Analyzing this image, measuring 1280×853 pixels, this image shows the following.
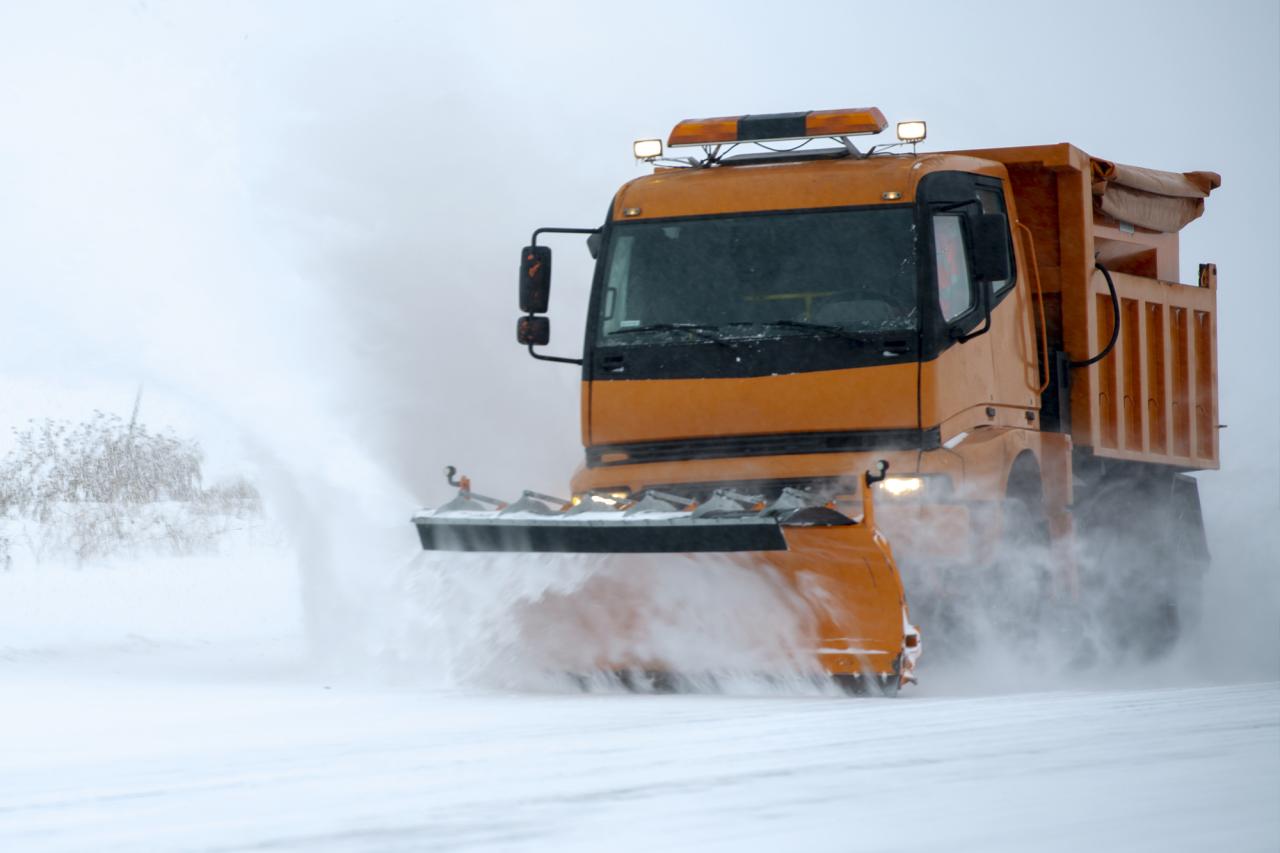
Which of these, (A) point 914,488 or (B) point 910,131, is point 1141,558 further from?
(A) point 914,488

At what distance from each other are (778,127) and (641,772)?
4.40 m

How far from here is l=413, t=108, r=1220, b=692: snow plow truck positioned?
656 cm

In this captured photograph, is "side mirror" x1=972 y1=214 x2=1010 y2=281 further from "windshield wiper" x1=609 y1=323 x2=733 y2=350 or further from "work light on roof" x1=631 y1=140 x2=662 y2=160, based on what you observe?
"work light on roof" x1=631 y1=140 x2=662 y2=160

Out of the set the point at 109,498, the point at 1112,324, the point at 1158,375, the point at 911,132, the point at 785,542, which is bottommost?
the point at 109,498

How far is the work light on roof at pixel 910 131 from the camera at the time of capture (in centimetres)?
802

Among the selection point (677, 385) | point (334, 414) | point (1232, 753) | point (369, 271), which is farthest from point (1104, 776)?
point (369, 271)

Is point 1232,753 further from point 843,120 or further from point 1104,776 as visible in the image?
point 843,120

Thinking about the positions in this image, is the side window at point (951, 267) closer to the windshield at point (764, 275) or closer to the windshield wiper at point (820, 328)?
the windshield at point (764, 275)

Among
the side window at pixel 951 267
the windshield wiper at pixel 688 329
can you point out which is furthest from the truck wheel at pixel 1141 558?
the windshield wiper at pixel 688 329

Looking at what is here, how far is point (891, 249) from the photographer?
7355mm

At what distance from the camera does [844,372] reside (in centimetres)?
712

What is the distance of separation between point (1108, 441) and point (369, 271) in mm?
5828

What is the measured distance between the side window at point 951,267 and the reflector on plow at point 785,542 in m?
1.13

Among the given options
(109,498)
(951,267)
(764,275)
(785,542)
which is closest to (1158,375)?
(951,267)
